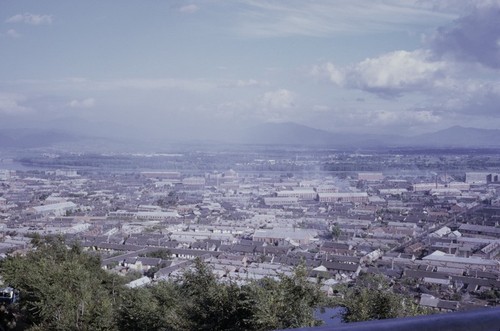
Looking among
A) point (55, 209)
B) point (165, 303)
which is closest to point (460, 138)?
point (55, 209)

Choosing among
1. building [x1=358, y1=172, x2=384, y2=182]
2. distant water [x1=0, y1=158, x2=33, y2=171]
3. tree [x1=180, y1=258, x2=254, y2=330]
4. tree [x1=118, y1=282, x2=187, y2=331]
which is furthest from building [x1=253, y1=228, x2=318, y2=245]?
distant water [x1=0, y1=158, x2=33, y2=171]

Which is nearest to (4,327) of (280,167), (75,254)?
(75,254)

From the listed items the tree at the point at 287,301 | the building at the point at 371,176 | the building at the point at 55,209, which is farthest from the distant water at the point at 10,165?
the tree at the point at 287,301

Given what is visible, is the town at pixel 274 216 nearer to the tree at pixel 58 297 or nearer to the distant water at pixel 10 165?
the distant water at pixel 10 165

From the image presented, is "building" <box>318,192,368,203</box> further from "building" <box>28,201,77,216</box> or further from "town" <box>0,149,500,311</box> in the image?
"building" <box>28,201,77,216</box>

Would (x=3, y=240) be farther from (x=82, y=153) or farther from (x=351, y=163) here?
(x=351, y=163)

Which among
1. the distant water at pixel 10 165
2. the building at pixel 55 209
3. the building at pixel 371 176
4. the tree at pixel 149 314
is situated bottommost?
the building at pixel 55 209

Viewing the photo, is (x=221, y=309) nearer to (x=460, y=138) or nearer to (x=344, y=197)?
(x=344, y=197)

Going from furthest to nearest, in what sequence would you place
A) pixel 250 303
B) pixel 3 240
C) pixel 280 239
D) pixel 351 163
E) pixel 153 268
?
pixel 351 163 → pixel 280 239 → pixel 3 240 → pixel 153 268 → pixel 250 303
